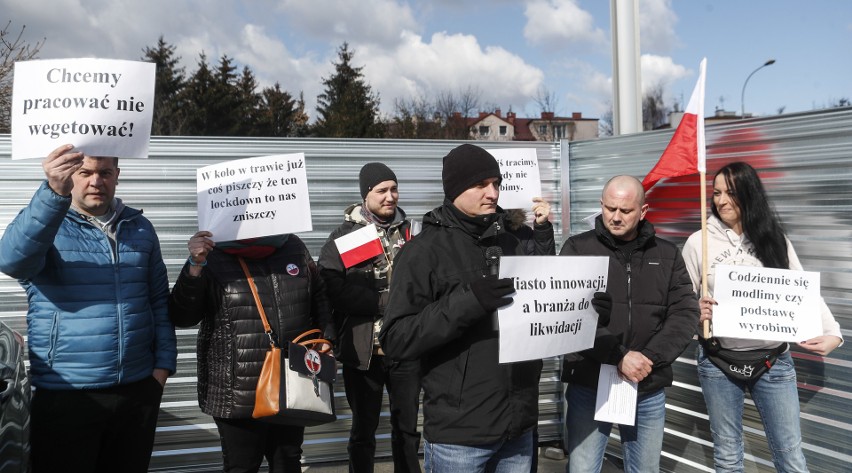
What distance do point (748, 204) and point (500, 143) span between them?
214 centimetres

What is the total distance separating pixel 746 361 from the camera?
3.59 metres

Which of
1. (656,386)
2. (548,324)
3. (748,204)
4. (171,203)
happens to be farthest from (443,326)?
(171,203)

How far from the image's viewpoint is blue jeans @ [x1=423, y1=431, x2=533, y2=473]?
8.70 feet

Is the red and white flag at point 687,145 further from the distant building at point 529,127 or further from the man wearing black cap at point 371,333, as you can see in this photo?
the distant building at point 529,127

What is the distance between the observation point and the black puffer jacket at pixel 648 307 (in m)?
3.32

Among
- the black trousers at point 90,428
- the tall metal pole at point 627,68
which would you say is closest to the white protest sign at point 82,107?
the black trousers at point 90,428

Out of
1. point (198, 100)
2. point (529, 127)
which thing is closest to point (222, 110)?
point (198, 100)

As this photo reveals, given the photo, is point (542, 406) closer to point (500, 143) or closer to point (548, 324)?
point (500, 143)

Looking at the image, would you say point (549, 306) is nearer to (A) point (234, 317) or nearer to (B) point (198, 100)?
(A) point (234, 317)

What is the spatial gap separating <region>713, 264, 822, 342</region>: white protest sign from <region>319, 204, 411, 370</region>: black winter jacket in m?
1.88

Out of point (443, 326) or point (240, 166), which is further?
point (240, 166)

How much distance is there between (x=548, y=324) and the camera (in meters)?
2.70

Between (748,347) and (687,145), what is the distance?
1270mm

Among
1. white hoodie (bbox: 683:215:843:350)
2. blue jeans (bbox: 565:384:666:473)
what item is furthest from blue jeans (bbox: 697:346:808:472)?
blue jeans (bbox: 565:384:666:473)
